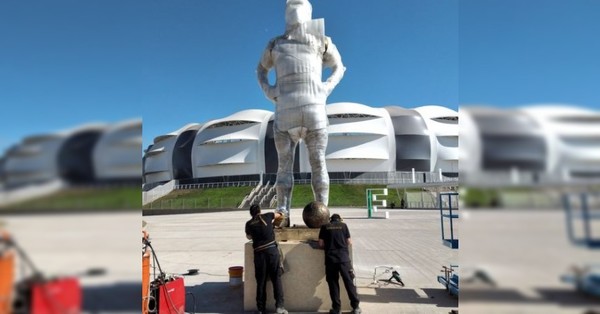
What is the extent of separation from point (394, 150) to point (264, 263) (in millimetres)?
47694

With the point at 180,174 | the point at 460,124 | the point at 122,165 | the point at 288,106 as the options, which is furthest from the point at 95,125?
the point at 180,174

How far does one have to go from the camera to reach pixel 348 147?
50531 millimetres

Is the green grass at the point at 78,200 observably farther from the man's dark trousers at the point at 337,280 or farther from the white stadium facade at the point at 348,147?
the white stadium facade at the point at 348,147

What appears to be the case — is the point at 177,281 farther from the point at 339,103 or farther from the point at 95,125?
the point at 339,103

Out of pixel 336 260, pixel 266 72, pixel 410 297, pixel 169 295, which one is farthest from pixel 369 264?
pixel 169 295

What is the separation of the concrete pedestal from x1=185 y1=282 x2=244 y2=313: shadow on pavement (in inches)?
20.7

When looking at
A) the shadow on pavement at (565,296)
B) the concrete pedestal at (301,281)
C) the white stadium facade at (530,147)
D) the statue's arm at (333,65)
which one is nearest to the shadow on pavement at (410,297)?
the concrete pedestal at (301,281)

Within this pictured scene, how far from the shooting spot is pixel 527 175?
1.01 m

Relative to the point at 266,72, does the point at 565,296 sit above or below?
below

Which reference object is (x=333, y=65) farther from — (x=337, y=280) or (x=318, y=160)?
(x=337, y=280)

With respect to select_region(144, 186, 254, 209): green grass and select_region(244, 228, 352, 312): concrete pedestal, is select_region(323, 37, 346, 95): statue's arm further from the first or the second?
select_region(144, 186, 254, 209): green grass

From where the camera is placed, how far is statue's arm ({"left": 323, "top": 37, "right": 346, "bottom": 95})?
6281 mm

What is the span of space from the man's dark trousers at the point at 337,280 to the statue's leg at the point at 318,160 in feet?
4.65

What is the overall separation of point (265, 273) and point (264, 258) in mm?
212
